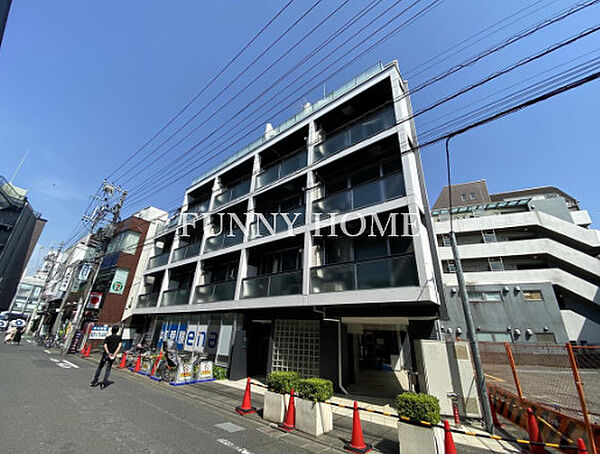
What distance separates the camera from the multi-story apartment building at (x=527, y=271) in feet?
62.8

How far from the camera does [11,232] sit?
45.5 m

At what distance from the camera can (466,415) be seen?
6504 millimetres

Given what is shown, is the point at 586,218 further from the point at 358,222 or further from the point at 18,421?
the point at 18,421

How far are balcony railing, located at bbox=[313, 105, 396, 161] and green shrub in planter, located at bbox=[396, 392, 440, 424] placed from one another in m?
8.74

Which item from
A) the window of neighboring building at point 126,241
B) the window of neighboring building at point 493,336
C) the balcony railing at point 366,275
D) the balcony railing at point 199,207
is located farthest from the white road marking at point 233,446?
the window of neighboring building at point 493,336

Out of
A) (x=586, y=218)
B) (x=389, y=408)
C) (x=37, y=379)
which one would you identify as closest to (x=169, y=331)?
(x=37, y=379)

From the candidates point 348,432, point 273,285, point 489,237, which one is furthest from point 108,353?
point 489,237

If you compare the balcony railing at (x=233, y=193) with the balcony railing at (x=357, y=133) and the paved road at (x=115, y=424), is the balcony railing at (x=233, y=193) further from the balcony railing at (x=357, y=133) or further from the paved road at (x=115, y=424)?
the paved road at (x=115, y=424)

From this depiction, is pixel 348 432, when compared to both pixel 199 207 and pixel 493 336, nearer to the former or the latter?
pixel 199 207

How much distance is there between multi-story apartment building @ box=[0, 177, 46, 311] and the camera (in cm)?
4506

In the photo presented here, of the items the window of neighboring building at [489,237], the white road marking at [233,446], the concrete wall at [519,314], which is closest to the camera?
the white road marking at [233,446]

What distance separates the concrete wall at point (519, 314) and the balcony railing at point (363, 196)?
599 inches

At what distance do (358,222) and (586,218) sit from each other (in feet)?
96.4

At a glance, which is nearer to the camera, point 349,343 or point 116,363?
point 349,343
